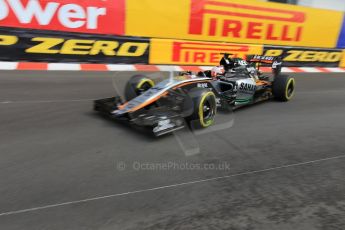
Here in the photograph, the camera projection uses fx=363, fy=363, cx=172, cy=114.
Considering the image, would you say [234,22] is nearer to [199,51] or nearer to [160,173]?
[199,51]

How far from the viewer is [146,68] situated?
1099cm

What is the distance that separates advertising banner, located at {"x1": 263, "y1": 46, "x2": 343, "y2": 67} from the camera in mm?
13656

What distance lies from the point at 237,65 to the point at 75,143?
406 cm

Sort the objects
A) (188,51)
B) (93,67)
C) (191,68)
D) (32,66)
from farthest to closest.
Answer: (188,51), (191,68), (93,67), (32,66)

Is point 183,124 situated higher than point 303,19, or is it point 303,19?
point 303,19

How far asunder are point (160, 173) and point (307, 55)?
11831 millimetres

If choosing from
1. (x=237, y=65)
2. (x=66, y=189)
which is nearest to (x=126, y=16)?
(x=237, y=65)

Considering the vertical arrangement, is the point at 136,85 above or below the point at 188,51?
below

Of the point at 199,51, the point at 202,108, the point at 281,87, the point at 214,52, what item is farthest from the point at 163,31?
the point at 202,108

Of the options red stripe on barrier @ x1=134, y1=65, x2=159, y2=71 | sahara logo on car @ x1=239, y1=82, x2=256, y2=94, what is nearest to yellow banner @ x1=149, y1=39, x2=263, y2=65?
red stripe on barrier @ x1=134, y1=65, x2=159, y2=71

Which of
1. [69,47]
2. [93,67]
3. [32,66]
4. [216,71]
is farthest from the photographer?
[93,67]

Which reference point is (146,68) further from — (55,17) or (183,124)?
(183,124)

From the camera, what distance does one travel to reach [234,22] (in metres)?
12.6

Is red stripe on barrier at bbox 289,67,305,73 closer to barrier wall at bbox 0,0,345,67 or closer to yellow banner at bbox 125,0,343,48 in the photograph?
barrier wall at bbox 0,0,345,67
